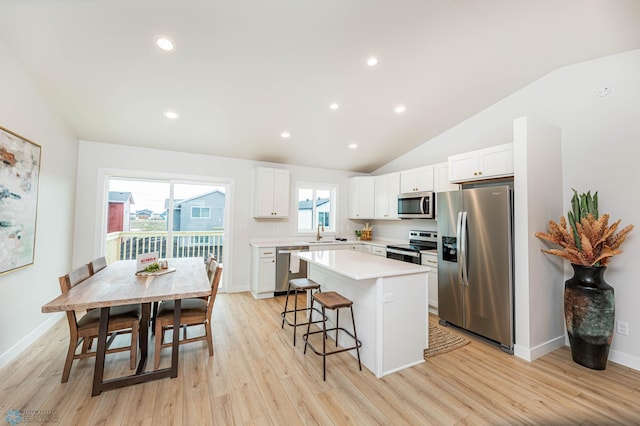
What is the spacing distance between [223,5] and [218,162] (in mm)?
2981

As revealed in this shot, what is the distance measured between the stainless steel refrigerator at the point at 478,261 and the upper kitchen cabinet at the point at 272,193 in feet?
8.89

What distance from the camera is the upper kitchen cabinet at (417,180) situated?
4211 mm

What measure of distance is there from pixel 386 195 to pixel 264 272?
8.72ft

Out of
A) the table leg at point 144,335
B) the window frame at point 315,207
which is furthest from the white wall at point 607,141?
the table leg at point 144,335

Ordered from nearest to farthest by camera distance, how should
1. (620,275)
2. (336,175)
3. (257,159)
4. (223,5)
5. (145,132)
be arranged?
(223,5) < (620,275) < (145,132) < (257,159) < (336,175)

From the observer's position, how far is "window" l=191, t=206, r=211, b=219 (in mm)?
4656

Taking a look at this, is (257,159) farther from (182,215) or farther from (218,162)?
(182,215)

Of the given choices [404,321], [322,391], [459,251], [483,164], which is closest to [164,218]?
[322,391]

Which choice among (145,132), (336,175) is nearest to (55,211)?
(145,132)

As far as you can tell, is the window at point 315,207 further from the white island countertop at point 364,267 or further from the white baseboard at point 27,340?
the white baseboard at point 27,340

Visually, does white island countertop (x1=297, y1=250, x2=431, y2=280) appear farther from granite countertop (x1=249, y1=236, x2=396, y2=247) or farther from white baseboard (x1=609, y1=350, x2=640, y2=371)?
white baseboard (x1=609, y1=350, x2=640, y2=371)

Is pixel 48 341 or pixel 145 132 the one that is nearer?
pixel 48 341

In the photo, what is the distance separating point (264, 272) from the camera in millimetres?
4461

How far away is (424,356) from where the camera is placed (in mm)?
2611
